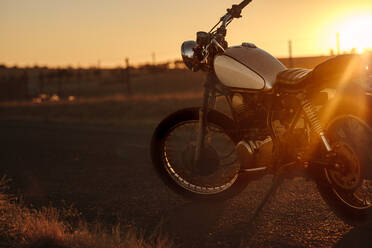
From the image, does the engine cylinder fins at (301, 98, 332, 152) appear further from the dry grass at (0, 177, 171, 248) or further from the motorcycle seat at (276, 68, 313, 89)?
the dry grass at (0, 177, 171, 248)

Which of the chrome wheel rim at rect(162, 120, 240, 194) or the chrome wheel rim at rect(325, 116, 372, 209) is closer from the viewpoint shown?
the chrome wheel rim at rect(325, 116, 372, 209)

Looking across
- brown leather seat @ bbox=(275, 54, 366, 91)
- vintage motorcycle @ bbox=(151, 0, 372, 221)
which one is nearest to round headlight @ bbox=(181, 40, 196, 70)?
vintage motorcycle @ bbox=(151, 0, 372, 221)

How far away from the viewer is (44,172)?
640cm

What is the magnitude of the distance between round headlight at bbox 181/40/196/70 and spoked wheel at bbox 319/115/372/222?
4.94 feet

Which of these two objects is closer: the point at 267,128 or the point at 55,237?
the point at 55,237

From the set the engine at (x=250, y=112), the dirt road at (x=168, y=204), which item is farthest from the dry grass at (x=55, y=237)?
the engine at (x=250, y=112)

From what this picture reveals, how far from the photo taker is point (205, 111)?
14.3ft

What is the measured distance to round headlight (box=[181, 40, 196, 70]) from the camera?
4434 millimetres

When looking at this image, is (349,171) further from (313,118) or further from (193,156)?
(193,156)

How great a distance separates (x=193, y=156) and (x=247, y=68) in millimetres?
1016

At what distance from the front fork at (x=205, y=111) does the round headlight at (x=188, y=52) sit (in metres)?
0.22

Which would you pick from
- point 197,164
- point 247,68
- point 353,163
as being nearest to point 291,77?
point 247,68

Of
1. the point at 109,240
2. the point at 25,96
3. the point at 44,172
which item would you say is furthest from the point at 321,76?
the point at 25,96

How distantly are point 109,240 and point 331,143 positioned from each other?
1.82 meters
